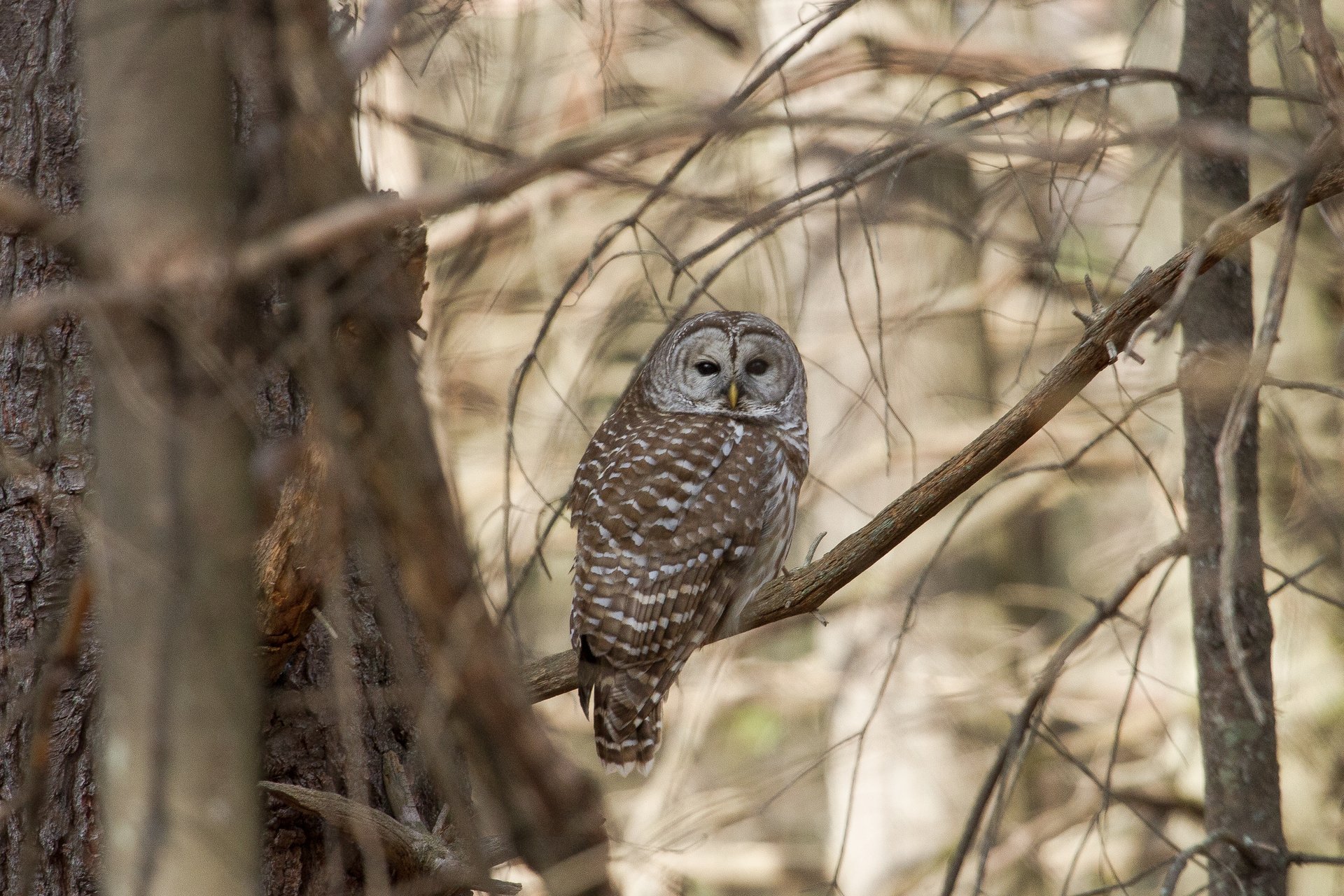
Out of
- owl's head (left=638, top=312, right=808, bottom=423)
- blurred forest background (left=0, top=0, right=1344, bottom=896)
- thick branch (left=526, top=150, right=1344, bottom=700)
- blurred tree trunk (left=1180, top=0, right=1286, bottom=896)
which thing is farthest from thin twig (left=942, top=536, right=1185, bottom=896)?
owl's head (left=638, top=312, right=808, bottom=423)

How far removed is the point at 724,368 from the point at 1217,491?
186 centimetres

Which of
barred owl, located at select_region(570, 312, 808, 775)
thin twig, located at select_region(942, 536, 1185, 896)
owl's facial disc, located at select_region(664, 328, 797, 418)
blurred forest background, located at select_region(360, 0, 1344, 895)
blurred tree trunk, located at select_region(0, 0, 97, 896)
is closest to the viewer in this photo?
blurred tree trunk, located at select_region(0, 0, 97, 896)

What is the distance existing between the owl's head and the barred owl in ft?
0.44

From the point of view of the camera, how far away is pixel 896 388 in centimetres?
691

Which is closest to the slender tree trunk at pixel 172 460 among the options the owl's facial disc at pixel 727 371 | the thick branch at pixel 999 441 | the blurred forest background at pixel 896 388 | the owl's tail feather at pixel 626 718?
the blurred forest background at pixel 896 388

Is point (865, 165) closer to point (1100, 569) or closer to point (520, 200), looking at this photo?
point (1100, 569)

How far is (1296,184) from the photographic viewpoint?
1.80m

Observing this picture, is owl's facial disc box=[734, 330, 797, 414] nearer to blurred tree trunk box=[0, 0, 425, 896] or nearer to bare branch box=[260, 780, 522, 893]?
blurred tree trunk box=[0, 0, 425, 896]

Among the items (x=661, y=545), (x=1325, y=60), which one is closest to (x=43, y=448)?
(x=661, y=545)

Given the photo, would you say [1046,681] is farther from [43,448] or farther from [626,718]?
[43,448]

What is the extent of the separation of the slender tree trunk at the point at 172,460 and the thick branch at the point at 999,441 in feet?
4.90

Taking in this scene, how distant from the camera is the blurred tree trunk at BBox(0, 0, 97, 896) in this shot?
2619 millimetres

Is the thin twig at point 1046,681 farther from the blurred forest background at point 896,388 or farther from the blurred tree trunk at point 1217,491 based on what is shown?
the blurred tree trunk at point 1217,491

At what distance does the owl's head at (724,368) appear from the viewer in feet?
15.4
